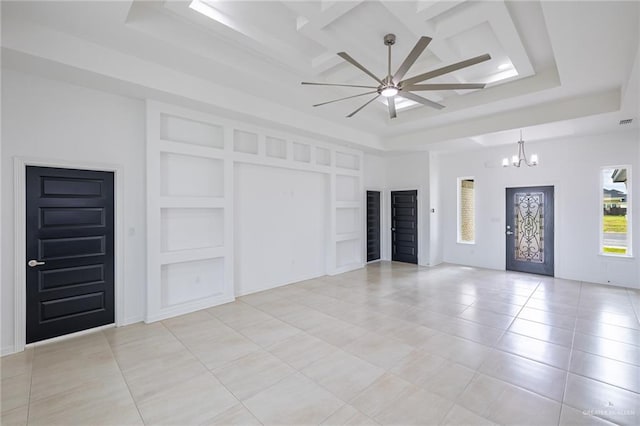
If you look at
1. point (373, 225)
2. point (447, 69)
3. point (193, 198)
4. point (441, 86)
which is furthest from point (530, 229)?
point (193, 198)

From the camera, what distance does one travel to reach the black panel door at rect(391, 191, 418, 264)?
26.8 feet

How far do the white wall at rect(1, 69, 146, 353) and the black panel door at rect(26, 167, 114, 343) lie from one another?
169 millimetres

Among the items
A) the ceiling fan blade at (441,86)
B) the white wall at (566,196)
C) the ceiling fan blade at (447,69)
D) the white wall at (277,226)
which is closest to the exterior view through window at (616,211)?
the white wall at (566,196)

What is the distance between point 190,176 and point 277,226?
6.33 ft

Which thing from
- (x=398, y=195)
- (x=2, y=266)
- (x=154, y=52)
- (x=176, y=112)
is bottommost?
(x=2, y=266)

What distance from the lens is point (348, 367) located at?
2.98m

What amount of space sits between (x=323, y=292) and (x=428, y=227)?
3784 mm

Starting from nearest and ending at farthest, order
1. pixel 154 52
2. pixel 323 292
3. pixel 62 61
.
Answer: pixel 62 61 < pixel 154 52 < pixel 323 292

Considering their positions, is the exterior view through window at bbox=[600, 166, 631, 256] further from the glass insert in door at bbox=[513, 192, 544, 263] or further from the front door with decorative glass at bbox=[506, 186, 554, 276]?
the glass insert in door at bbox=[513, 192, 544, 263]

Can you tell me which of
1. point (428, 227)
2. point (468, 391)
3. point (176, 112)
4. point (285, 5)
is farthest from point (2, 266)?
point (428, 227)

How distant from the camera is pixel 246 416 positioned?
2303 millimetres

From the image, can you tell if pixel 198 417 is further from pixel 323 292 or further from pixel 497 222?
pixel 497 222

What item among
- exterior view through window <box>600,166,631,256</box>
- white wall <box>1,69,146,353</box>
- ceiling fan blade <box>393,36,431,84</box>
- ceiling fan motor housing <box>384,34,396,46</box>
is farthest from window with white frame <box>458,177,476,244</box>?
white wall <box>1,69,146,353</box>

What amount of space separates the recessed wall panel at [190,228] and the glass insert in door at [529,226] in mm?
6711
